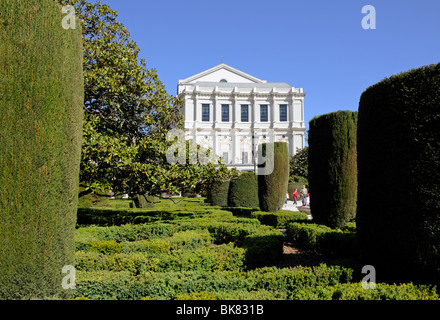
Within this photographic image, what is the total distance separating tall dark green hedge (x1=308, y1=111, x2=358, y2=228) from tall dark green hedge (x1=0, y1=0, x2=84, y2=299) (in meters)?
6.01

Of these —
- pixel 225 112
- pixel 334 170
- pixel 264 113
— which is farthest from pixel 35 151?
pixel 264 113

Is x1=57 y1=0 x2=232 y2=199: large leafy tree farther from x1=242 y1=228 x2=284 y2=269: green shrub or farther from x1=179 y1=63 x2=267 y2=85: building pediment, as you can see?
x1=179 y1=63 x2=267 y2=85: building pediment

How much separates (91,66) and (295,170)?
30519 mm

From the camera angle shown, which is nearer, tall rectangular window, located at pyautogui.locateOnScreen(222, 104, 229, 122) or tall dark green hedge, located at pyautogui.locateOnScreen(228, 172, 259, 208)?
tall dark green hedge, located at pyautogui.locateOnScreen(228, 172, 259, 208)

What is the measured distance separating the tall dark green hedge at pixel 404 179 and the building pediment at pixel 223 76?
2056 inches

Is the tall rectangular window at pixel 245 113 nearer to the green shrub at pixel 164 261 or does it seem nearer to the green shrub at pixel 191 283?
the green shrub at pixel 164 261

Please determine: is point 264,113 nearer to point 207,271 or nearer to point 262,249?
point 262,249

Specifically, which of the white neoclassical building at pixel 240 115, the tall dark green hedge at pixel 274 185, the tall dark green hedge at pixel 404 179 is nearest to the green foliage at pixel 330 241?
the tall dark green hedge at pixel 404 179

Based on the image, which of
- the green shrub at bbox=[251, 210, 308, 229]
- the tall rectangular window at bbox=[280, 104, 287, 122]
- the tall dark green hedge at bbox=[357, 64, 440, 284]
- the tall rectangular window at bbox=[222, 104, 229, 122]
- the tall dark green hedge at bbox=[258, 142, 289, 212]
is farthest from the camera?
the tall rectangular window at bbox=[280, 104, 287, 122]

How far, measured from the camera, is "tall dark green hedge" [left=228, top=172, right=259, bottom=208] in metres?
15.3

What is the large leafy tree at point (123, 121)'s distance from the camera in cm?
633

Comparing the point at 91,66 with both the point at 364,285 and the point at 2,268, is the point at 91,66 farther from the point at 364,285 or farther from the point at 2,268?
the point at 364,285

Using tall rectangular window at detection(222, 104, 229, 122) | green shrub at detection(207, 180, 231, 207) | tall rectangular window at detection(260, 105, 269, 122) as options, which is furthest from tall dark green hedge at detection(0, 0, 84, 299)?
tall rectangular window at detection(260, 105, 269, 122)

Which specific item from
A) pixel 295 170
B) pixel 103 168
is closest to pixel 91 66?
pixel 103 168
